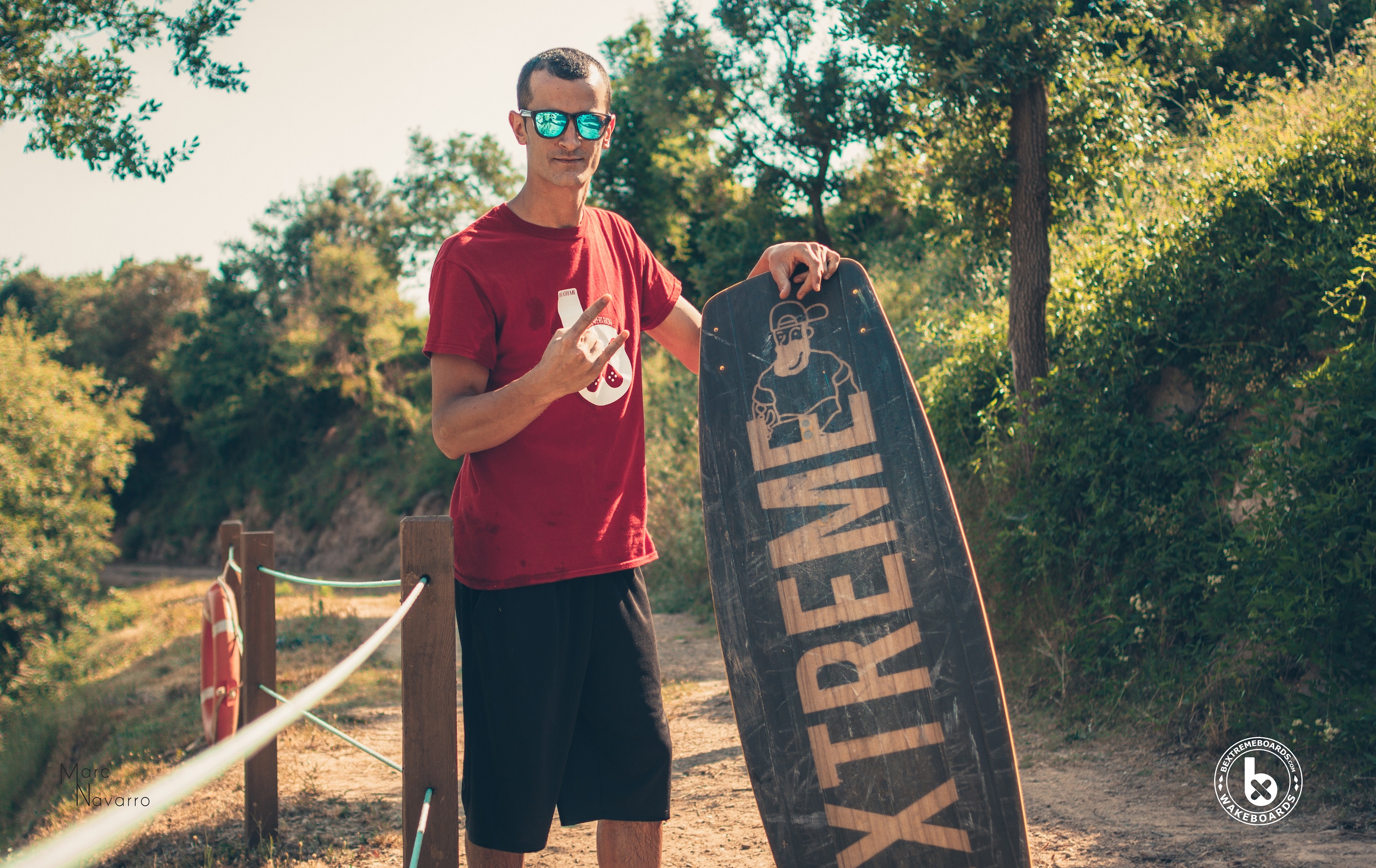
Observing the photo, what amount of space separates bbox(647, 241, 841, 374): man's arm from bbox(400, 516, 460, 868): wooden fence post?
0.77 metres

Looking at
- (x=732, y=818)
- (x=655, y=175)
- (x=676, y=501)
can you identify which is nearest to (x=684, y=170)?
(x=655, y=175)

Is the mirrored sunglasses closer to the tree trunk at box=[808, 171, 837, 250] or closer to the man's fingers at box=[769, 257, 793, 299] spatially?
the man's fingers at box=[769, 257, 793, 299]

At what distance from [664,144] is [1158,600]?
15.4 metres

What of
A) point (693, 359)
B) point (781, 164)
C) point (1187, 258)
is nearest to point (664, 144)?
point (781, 164)

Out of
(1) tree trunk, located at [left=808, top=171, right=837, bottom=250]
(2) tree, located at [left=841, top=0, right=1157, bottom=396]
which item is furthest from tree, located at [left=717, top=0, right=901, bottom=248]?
(2) tree, located at [left=841, top=0, right=1157, bottom=396]

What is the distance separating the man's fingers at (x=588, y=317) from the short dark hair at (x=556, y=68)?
576 mm

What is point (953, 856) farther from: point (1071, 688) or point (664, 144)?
point (664, 144)

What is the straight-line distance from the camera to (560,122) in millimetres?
1904

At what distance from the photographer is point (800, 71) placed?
13352 mm

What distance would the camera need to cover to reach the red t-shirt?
1778 millimetres

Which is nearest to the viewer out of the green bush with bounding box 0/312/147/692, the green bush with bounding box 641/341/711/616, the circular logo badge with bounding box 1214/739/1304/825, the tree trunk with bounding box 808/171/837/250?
the circular logo badge with bounding box 1214/739/1304/825

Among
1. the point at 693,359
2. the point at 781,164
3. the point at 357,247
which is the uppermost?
the point at 357,247

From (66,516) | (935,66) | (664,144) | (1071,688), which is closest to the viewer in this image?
(1071,688)

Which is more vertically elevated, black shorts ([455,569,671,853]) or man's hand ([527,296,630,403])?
man's hand ([527,296,630,403])
